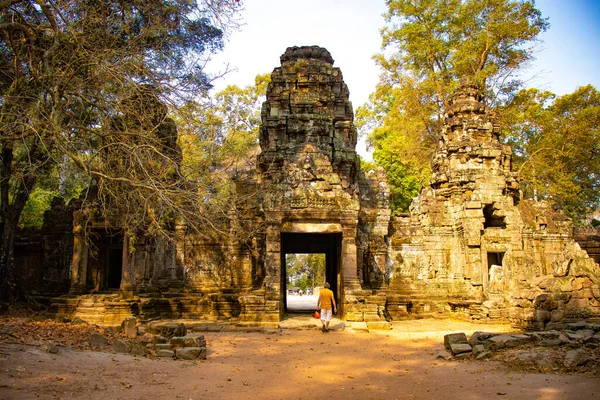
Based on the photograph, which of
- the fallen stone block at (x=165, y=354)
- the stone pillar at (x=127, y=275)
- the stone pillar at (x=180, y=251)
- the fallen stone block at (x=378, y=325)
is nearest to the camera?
the fallen stone block at (x=165, y=354)

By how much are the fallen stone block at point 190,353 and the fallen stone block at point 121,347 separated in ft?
2.68

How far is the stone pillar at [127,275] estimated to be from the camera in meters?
12.9

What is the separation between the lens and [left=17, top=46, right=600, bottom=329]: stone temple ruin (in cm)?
1237

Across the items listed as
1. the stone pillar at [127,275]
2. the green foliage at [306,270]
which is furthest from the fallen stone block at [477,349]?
the green foliage at [306,270]

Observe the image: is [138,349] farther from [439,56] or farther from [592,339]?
[439,56]

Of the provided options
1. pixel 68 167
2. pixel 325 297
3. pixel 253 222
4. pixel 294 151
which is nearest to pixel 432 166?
pixel 294 151

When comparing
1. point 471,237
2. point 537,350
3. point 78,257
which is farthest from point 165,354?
point 471,237

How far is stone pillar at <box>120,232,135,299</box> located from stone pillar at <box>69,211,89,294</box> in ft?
3.48

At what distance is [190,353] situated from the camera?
7.91 metres

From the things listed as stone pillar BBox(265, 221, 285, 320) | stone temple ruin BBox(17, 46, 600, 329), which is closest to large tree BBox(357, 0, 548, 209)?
stone temple ruin BBox(17, 46, 600, 329)

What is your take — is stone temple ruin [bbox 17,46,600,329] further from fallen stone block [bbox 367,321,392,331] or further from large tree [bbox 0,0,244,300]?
large tree [bbox 0,0,244,300]

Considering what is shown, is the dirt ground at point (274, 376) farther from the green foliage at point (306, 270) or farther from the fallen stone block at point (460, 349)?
the green foliage at point (306, 270)

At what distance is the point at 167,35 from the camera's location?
9.62 m

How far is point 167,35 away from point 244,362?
6.33 m
